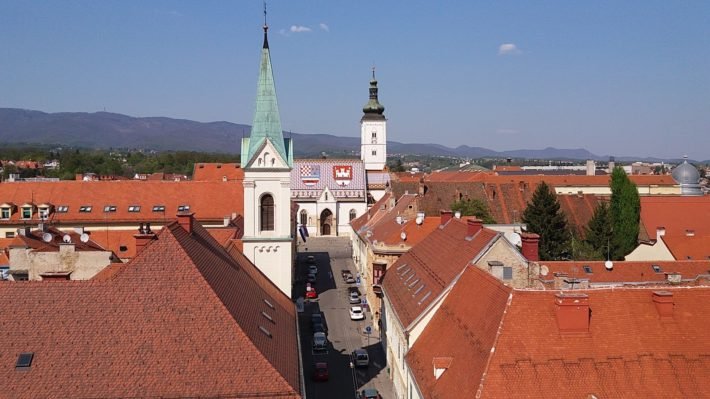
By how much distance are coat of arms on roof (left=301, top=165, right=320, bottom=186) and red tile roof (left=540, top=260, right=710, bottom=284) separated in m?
79.0

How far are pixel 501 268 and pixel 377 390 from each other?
10523 millimetres

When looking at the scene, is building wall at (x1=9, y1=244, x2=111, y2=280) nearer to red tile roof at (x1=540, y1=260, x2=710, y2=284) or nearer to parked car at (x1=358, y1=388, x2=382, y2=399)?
parked car at (x1=358, y1=388, x2=382, y2=399)

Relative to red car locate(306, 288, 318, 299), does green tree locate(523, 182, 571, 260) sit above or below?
above

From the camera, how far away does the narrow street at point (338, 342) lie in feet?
124

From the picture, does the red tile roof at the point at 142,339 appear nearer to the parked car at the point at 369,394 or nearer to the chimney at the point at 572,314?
the chimney at the point at 572,314

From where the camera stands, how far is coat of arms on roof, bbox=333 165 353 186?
121 meters

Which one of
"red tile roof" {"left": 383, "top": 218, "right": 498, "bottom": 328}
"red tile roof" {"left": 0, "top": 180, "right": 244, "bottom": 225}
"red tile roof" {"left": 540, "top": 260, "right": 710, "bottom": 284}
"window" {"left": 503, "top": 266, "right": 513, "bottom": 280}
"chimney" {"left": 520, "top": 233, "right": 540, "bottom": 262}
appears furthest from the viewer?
"red tile roof" {"left": 0, "top": 180, "right": 244, "bottom": 225}

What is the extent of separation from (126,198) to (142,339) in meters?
52.3

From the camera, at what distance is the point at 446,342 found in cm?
2712

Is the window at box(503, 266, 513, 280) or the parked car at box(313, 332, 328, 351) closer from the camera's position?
the window at box(503, 266, 513, 280)

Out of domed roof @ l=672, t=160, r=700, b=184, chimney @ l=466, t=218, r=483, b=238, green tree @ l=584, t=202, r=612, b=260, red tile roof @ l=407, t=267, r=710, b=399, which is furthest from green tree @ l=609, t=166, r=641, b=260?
domed roof @ l=672, t=160, r=700, b=184

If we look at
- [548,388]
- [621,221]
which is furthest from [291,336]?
[621,221]

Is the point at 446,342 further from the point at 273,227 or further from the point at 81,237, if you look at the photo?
the point at 81,237

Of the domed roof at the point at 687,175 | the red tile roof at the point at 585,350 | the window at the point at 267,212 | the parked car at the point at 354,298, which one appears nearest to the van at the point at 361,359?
the window at the point at 267,212
